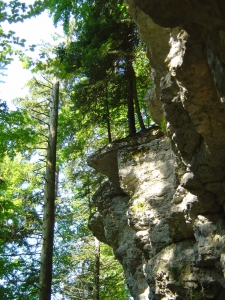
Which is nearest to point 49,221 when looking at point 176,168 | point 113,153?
point 176,168

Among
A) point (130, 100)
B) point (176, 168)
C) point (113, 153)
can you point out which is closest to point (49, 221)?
point (176, 168)

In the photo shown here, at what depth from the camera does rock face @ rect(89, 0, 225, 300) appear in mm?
4641

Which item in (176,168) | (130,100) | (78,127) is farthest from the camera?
(78,127)

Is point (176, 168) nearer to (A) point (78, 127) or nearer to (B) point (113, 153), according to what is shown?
(B) point (113, 153)

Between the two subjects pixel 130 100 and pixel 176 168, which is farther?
pixel 130 100

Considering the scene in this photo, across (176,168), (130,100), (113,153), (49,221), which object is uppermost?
(130,100)

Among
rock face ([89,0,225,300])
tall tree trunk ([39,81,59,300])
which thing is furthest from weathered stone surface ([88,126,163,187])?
tall tree trunk ([39,81,59,300])

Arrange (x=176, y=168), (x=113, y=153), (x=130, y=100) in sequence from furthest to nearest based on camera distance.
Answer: (x=130, y=100)
(x=113, y=153)
(x=176, y=168)

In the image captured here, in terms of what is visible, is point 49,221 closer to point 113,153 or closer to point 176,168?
point 176,168

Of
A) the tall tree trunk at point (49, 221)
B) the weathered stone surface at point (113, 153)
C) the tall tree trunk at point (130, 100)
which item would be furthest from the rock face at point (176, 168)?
the tall tree trunk at point (49, 221)

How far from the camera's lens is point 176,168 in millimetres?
8047

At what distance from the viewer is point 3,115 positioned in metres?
9.95

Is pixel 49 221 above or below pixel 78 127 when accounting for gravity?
below

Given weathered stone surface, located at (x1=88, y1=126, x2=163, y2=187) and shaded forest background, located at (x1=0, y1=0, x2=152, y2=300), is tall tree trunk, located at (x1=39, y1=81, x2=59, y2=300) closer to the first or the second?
shaded forest background, located at (x1=0, y1=0, x2=152, y2=300)
